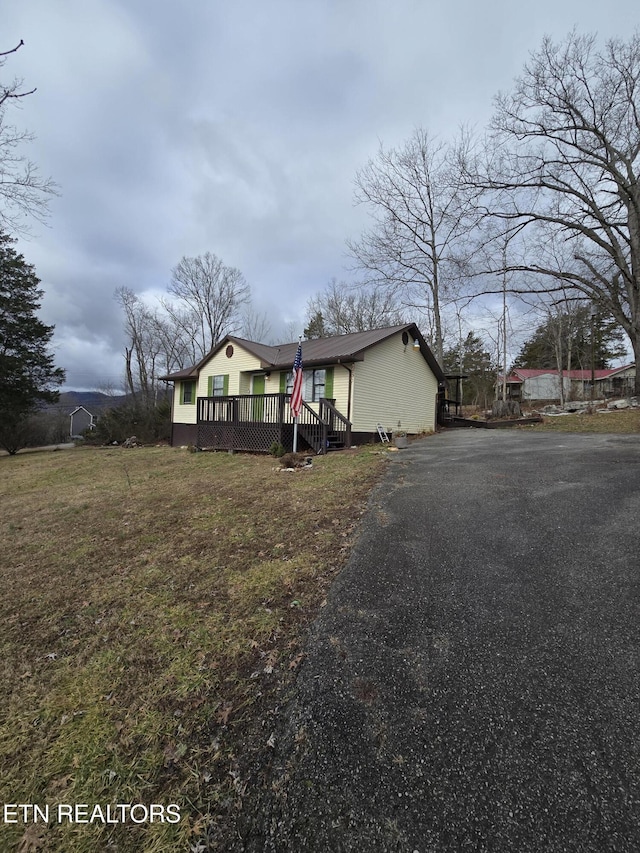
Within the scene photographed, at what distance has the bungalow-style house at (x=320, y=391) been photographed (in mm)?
11781

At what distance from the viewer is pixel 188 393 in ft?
60.5

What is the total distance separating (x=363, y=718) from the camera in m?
1.74

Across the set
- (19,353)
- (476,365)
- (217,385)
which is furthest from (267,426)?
(476,365)

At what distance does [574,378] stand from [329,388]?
3322 cm

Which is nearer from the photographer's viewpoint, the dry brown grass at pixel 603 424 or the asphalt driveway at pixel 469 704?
the asphalt driveway at pixel 469 704

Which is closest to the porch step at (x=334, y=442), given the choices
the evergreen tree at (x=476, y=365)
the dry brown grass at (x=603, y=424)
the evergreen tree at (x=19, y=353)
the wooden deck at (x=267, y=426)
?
the wooden deck at (x=267, y=426)

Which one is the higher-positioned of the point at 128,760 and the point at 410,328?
the point at 410,328

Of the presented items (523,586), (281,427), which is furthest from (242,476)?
(523,586)

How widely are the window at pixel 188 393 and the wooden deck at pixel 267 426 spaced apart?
5.24 metres

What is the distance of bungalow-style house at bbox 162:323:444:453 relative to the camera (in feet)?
38.7

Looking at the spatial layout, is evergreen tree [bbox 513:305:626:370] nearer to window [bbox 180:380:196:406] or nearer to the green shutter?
the green shutter

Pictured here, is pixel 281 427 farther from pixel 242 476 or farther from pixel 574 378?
pixel 574 378

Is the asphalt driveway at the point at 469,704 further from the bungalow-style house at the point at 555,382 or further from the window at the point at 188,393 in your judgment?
the bungalow-style house at the point at 555,382

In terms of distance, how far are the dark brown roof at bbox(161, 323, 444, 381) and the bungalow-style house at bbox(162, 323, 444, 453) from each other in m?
0.04
